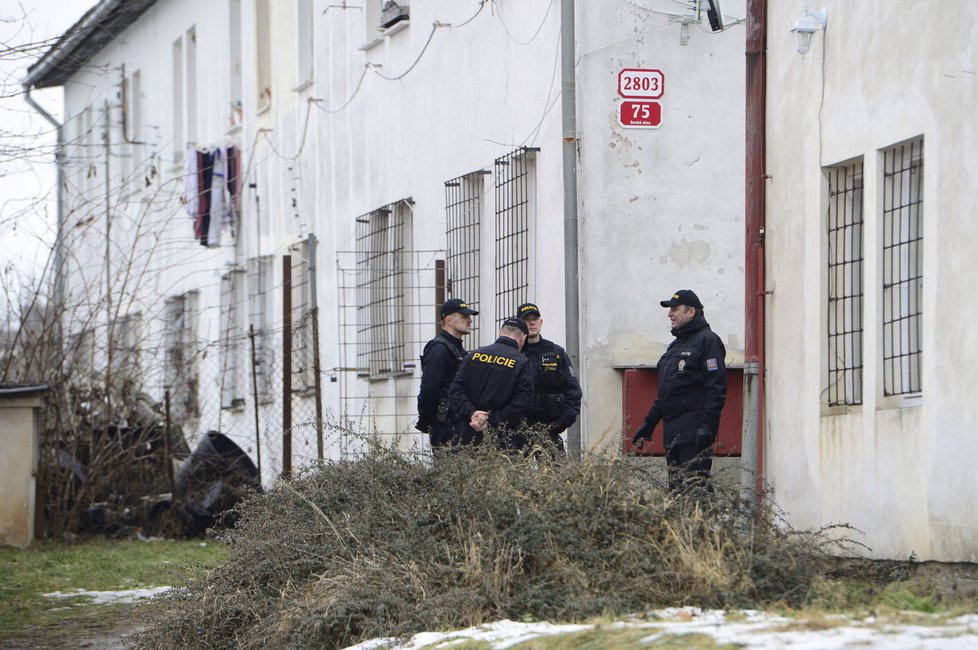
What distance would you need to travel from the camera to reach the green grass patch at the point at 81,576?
35.4 feet

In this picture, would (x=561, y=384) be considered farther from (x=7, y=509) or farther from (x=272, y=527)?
(x=7, y=509)

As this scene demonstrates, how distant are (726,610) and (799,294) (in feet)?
12.6

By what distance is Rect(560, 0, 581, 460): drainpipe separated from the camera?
1323cm

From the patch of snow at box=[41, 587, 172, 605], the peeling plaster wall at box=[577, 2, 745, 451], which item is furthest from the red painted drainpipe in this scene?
the patch of snow at box=[41, 587, 172, 605]

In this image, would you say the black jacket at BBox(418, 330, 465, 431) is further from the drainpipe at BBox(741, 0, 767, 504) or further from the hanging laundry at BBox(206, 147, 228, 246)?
the hanging laundry at BBox(206, 147, 228, 246)

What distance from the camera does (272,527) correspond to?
895 centimetres

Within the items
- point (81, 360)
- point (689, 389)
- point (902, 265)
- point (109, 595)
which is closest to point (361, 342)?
point (81, 360)

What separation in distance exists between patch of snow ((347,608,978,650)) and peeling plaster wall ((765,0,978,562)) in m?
2.19

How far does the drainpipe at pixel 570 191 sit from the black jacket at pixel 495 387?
5.95ft

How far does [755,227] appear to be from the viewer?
36.4ft

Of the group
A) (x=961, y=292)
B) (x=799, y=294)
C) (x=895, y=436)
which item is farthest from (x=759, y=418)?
(x=961, y=292)

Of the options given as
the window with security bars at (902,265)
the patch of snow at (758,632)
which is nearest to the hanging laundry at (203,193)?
the window with security bars at (902,265)

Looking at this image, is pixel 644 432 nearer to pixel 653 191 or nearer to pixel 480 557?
pixel 653 191

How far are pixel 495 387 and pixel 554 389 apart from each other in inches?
26.2
